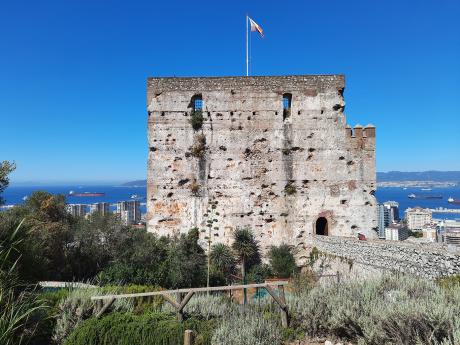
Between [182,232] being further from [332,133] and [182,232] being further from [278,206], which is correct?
[332,133]

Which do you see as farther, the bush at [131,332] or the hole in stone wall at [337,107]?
the hole in stone wall at [337,107]

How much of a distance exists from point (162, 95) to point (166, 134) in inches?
84.7

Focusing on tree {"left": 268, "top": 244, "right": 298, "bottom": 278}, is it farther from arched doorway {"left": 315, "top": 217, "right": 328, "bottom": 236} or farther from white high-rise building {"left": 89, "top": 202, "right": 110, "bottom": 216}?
white high-rise building {"left": 89, "top": 202, "right": 110, "bottom": 216}

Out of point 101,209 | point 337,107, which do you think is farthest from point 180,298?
point 101,209

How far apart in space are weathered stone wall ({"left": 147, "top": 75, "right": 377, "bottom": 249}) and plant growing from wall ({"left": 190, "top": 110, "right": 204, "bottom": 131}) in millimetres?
180

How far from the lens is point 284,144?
18.9 meters

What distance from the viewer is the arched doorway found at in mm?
19298

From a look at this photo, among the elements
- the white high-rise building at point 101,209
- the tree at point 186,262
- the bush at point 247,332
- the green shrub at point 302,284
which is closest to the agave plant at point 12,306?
the bush at point 247,332

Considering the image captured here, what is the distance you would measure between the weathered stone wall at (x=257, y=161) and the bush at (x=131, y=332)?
496 inches

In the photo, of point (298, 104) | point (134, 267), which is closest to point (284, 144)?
point (298, 104)

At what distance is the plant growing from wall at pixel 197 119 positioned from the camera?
61.7ft

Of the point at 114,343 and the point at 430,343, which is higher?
the point at 430,343

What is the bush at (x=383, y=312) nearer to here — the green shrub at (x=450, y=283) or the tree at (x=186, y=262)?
the green shrub at (x=450, y=283)

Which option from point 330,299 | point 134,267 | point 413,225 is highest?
point 330,299
